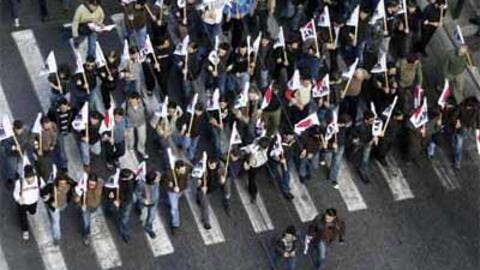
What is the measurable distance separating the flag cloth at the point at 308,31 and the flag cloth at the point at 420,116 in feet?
9.01

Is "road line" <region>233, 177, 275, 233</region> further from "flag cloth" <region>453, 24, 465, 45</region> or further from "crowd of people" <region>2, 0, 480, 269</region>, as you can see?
"flag cloth" <region>453, 24, 465, 45</region>

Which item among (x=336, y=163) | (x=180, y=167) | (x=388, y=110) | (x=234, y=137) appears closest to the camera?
(x=180, y=167)

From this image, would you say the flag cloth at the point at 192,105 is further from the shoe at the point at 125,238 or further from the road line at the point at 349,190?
the road line at the point at 349,190

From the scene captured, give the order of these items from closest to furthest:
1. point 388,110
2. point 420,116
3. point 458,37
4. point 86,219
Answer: point 86,219 < point 388,110 < point 420,116 < point 458,37

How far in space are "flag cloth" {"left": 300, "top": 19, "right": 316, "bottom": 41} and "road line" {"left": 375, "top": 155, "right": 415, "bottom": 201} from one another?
9.59ft

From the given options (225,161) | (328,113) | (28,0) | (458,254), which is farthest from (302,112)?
(28,0)

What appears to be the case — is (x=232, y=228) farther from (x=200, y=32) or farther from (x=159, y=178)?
(x=200, y=32)

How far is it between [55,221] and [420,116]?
7.29m

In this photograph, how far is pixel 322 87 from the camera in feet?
74.8

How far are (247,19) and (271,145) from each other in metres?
4.56

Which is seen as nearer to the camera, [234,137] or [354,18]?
[234,137]

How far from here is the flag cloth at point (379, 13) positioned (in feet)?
80.5

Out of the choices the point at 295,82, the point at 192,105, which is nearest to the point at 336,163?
the point at 295,82

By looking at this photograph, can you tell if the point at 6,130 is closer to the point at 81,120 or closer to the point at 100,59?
the point at 81,120
